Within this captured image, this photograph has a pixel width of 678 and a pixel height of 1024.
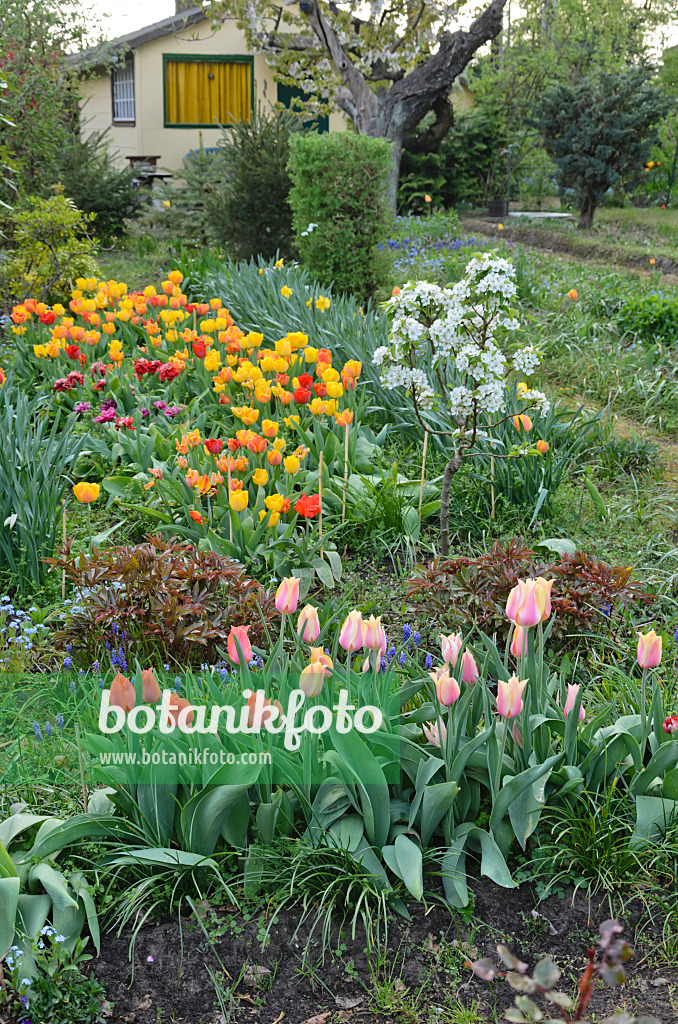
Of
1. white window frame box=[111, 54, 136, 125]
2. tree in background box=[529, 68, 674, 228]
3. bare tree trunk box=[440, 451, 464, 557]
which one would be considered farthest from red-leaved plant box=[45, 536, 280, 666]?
white window frame box=[111, 54, 136, 125]

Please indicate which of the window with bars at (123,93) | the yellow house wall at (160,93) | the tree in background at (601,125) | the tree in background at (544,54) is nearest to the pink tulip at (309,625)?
the tree in background at (601,125)

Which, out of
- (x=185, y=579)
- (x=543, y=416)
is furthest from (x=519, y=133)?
(x=185, y=579)

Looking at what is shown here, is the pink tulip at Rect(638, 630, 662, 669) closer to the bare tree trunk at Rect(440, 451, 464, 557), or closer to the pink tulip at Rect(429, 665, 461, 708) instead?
the pink tulip at Rect(429, 665, 461, 708)

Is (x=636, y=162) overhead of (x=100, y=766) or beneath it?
overhead

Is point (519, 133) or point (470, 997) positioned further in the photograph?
point (519, 133)

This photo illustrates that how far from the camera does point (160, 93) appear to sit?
17.9 metres

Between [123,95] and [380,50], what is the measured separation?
24.5 ft

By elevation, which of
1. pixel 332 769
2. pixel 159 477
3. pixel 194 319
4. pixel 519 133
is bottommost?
pixel 332 769

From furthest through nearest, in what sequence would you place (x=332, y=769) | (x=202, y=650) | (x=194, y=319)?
(x=194, y=319)
(x=202, y=650)
(x=332, y=769)

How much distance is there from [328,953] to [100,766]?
66 centimetres

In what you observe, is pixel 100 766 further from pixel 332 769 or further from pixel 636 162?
pixel 636 162

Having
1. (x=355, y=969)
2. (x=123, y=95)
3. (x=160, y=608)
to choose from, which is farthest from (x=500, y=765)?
(x=123, y=95)

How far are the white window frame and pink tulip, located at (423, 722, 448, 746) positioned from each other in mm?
19008

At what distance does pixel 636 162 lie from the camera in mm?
13898
